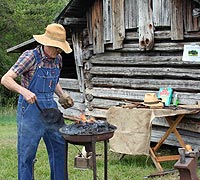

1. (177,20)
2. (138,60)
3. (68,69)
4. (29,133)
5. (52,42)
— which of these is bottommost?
(68,69)

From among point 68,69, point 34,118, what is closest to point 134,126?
point 34,118

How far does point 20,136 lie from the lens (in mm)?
5281

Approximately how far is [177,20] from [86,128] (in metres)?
3.42

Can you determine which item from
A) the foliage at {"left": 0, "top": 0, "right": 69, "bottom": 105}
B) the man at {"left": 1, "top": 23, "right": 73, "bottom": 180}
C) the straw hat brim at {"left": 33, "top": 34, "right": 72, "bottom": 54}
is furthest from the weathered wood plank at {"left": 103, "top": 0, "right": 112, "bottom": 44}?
the foliage at {"left": 0, "top": 0, "right": 69, "bottom": 105}

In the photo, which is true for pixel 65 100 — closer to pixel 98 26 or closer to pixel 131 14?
pixel 131 14

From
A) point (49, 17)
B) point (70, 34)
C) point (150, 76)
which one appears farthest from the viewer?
point (49, 17)

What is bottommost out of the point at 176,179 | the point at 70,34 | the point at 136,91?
the point at 176,179

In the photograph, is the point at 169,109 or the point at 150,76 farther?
the point at 150,76

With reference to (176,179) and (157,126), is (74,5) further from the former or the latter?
(176,179)

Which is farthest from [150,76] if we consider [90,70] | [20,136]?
[20,136]

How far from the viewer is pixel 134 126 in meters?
7.06

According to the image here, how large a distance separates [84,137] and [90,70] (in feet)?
16.6

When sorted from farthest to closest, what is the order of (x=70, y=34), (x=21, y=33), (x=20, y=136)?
(x=21, y=33)
(x=70, y=34)
(x=20, y=136)

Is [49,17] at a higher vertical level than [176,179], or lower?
higher
